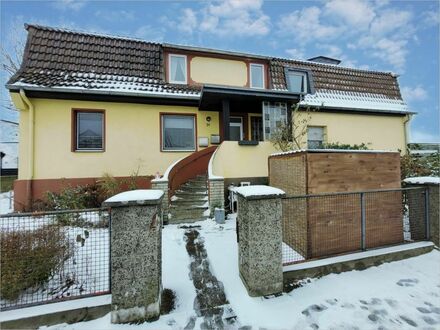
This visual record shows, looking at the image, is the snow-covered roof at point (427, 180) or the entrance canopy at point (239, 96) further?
the entrance canopy at point (239, 96)

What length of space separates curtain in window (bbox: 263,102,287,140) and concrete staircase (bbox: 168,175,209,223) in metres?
3.04

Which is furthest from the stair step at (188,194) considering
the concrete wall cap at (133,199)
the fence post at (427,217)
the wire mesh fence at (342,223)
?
the fence post at (427,217)

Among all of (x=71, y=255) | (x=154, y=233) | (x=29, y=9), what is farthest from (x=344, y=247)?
(x=29, y=9)

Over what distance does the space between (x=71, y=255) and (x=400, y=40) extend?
12647 millimetres

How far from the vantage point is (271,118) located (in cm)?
838

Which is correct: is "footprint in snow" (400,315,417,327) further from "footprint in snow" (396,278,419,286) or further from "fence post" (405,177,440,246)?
"fence post" (405,177,440,246)

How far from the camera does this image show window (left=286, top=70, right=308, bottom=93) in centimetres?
1082

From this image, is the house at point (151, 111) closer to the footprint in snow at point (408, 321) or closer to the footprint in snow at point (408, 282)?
the footprint in snow at point (408, 282)

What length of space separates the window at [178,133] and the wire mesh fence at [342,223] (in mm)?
5704

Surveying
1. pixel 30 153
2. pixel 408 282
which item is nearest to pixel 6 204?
pixel 30 153

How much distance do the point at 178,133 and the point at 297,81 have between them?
21.7 feet

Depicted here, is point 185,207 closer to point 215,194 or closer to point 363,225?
point 215,194

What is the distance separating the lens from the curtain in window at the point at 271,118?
27.3 feet

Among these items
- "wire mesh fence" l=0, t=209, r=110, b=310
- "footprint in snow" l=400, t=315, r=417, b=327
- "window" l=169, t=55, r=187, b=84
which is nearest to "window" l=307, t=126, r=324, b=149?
"window" l=169, t=55, r=187, b=84
